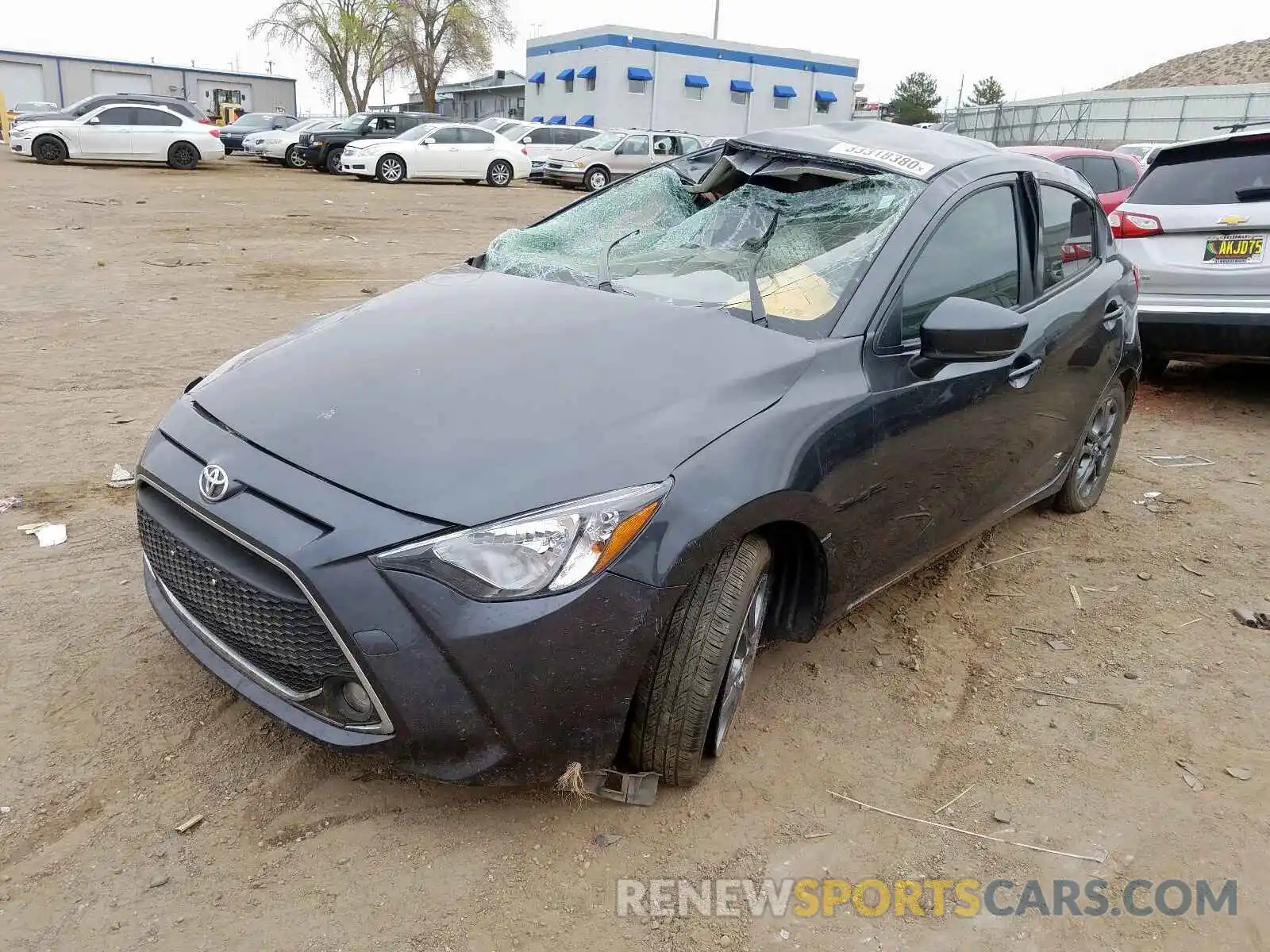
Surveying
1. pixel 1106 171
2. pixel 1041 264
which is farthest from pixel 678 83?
pixel 1041 264

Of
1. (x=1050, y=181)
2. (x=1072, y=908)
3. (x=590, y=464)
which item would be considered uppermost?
(x=1050, y=181)

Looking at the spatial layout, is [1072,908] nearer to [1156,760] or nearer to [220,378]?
[1156,760]

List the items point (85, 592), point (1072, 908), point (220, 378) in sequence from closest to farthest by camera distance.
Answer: point (1072, 908)
point (220, 378)
point (85, 592)

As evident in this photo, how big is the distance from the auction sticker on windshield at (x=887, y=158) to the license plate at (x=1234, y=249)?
3555mm

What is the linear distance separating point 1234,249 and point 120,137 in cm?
2225

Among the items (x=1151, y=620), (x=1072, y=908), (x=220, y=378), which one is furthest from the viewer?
(x=1151, y=620)

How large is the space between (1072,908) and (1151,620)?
5.77 ft

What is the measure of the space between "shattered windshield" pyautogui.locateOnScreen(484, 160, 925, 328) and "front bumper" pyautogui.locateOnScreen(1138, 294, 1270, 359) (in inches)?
145

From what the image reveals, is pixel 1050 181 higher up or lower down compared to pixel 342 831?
higher up

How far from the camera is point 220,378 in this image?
276cm

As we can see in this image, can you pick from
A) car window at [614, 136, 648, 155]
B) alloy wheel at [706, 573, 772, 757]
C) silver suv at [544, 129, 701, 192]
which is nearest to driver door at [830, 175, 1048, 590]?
alloy wheel at [706, 573, 772, 757]

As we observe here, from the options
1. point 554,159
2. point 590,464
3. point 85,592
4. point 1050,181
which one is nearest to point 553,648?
point 590,464

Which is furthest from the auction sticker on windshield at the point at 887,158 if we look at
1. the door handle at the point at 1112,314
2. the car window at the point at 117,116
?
the car window at the point at 117,116

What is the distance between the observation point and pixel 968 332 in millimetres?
2752
